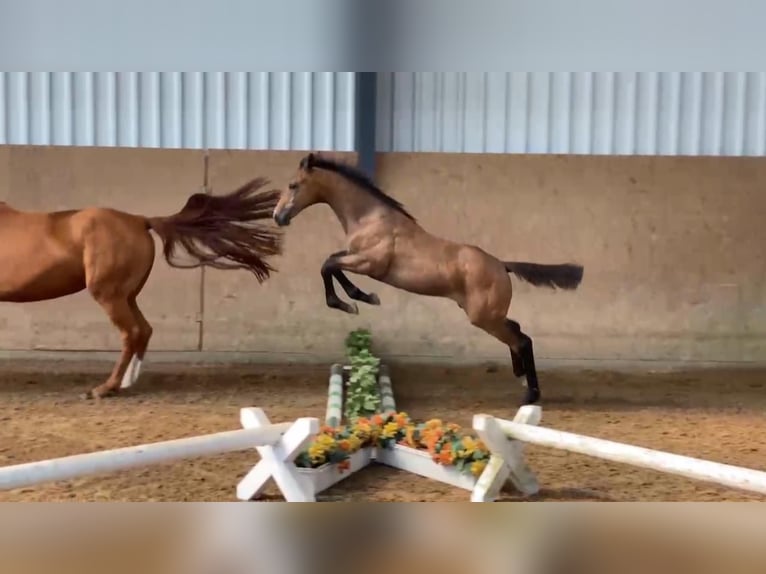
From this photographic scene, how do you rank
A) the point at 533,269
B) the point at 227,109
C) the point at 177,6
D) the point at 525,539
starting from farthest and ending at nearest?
the point at 533,269, the point at 227,109, the point at 525,539, the point at 177,6

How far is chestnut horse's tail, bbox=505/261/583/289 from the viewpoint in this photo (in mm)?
2023

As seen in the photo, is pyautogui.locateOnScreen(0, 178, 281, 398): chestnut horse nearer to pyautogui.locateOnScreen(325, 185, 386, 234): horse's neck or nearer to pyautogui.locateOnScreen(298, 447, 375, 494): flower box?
pyautogui.locateOnScreen(325, 185, 386, 234): horse's neck

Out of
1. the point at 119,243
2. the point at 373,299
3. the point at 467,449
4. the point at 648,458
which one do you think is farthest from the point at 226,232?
the point at 648,458

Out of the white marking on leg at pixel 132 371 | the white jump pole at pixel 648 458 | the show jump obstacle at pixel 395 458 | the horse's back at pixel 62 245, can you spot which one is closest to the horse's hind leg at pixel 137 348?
the white marking on leg at pixel 132 371

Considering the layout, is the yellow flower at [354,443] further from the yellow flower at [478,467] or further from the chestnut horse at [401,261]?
the chestnut horse at [401,261]

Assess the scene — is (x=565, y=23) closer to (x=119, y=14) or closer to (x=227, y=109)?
(x=119, y=14)

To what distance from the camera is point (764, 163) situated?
2045 mm

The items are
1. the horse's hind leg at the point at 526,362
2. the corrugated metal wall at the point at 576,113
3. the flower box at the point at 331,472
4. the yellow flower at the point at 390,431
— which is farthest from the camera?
the horse's hind leg at the point at 526,362

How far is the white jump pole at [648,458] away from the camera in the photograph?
139cm

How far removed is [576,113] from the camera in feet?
6.28

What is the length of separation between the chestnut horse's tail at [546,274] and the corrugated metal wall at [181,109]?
0.48 meters

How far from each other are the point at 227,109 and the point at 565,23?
835 millimetres

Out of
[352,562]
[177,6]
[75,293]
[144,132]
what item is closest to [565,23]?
[177,6]

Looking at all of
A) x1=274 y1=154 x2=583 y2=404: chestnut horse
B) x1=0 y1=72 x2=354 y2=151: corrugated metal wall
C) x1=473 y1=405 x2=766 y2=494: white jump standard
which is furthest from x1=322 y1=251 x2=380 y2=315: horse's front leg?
x1=473 y1=405 x2=766 y2=494: white jump standard
